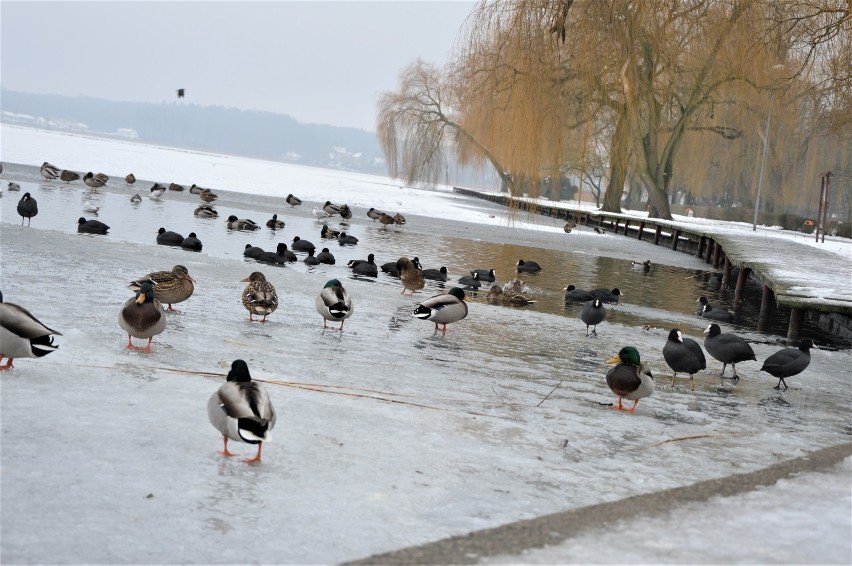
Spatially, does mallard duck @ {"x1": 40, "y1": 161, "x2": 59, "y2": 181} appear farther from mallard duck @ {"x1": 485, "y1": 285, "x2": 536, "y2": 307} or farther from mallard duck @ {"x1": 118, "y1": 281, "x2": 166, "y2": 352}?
mallard duck @ {"x1": 118, "y1": 281, "x2": 166, "y2": 352}

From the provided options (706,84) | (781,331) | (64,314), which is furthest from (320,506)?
(706,84)

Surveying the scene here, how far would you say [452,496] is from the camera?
14.6 ft

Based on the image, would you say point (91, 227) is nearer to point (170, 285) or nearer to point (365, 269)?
point (365, 269)

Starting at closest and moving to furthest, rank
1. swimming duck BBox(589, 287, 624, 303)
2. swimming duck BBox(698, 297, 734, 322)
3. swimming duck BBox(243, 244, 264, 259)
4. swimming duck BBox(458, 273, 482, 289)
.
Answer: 1. swimming duck BBox(698, 297, 734, 322)
2. swimming duck BBox(589, 287, 624, 303)
3. swimming duck BBox(458, 273, 482, 289)
4. swimming duck BBox(243, 244, 264, 259)

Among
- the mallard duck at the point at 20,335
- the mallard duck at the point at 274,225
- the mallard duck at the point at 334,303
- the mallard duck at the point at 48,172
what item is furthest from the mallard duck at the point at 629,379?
the mallard duck at the point at 48,172

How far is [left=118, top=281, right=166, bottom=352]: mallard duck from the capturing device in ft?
22.0

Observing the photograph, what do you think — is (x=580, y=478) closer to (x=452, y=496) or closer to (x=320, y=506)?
(x=452, y=496)

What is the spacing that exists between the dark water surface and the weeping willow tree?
2.17 meters

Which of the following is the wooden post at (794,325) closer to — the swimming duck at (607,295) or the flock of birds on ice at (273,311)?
the flock of birds on ice at (273,311)

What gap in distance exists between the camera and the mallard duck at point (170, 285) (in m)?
8.78

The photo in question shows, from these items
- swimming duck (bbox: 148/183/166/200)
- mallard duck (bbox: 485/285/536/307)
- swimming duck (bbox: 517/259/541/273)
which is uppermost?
swimming duck (bbox: 148/183/166/200)

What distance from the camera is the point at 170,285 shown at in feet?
→ 29.4

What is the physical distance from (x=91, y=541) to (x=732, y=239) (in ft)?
71.6

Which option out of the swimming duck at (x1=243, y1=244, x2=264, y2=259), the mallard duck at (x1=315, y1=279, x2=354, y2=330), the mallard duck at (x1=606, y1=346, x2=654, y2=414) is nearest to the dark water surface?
the swimming duck at (x1=243, y1=244, x2=264, y2=259)
